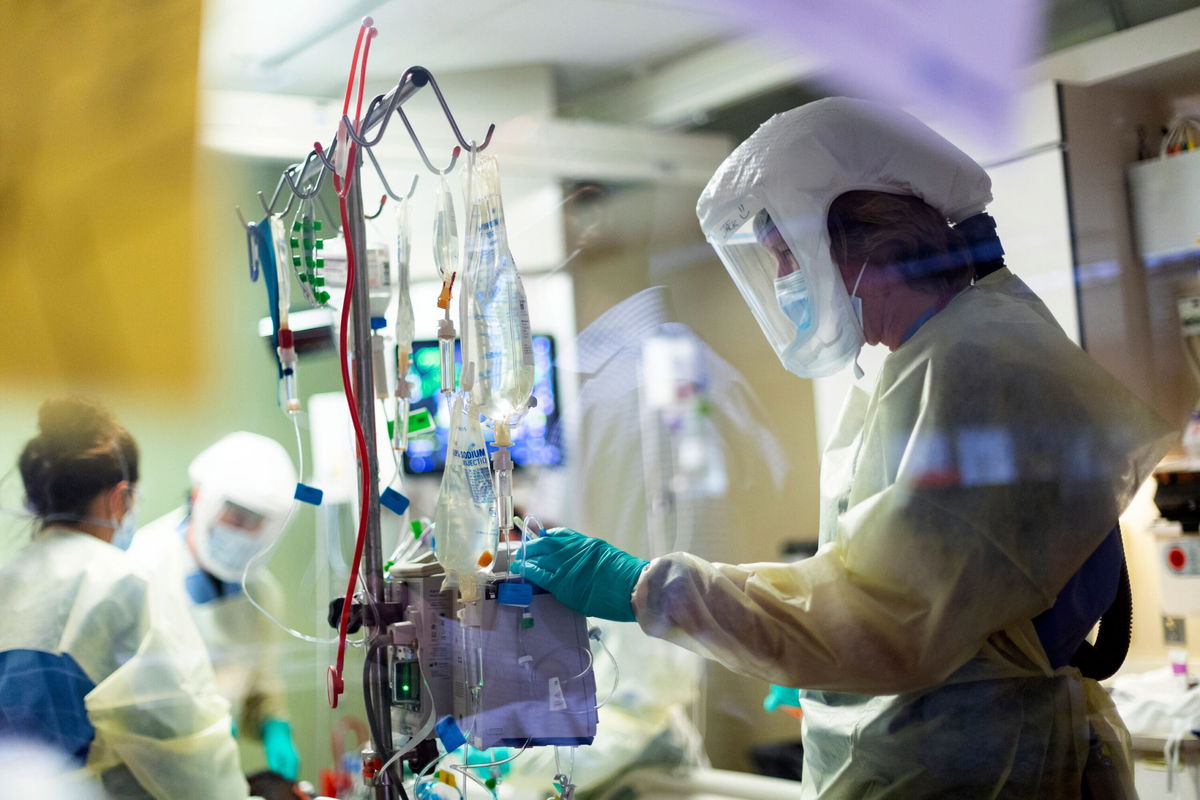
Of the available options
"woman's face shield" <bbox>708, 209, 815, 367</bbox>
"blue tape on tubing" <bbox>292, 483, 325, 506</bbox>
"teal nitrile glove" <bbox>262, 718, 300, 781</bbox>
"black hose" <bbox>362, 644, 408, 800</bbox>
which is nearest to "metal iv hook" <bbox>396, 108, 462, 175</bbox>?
"woman's face shield" <bbox>708, 209, 815, 367</bbox>

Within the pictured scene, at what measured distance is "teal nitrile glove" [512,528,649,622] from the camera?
122 cm

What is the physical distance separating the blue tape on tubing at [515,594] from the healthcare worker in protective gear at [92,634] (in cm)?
75

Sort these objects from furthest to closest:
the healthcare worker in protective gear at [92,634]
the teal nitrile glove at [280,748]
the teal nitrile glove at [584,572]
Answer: the teal nitrile glove at [280,748] < the healthcare worker in protective gear at [92,634] < the teal nitrile glove at [584,572]

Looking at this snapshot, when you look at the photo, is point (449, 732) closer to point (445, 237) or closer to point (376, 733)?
point (376, 733)

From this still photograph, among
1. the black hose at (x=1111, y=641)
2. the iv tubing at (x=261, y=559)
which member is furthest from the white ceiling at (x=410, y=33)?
the black hose at (x=1111, y=641)

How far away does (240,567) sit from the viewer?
2.32 m

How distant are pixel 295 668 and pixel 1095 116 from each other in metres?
2.11

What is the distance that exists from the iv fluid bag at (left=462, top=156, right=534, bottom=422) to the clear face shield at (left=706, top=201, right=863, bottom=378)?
1.03 ft

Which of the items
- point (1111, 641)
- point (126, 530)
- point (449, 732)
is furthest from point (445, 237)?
point (1111, 641)

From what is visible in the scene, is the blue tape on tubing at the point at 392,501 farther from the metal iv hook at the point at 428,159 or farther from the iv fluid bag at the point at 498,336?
the metal iv hook at the point at 428,159

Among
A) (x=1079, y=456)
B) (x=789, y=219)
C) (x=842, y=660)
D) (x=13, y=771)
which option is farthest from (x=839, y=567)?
(x=13, y=771)

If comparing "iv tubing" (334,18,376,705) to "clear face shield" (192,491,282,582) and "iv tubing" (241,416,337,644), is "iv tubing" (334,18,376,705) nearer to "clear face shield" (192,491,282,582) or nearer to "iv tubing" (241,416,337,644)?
"clear face shield" (192,491,282,582)

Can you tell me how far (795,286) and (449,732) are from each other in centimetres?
70

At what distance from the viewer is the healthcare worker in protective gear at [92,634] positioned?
1.56 m
